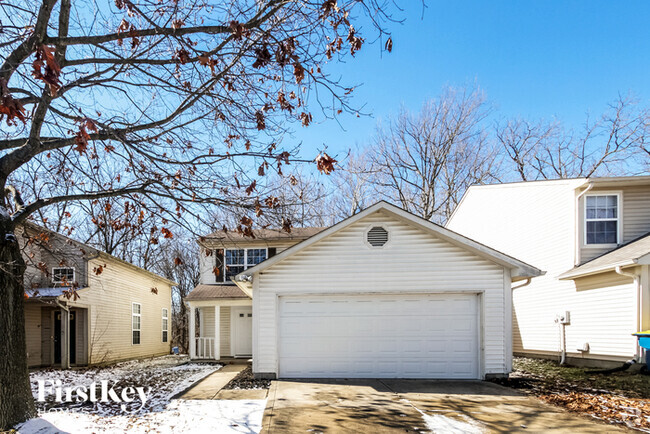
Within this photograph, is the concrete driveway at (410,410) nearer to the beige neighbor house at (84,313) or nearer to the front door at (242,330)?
the front door at (242,330)

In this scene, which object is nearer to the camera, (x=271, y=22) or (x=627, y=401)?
(x=271, y=22)

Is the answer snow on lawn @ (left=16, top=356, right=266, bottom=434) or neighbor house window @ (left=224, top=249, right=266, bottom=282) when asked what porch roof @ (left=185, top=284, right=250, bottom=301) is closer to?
neighbor house window @ (left=224, top=249, right=266, bottom=282)

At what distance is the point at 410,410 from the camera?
269 inches

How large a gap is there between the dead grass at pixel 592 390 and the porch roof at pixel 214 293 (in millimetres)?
9420

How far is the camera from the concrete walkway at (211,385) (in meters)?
8.18

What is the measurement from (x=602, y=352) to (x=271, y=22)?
38.1ft

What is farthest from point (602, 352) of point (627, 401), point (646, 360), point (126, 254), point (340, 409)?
point (126, 254)

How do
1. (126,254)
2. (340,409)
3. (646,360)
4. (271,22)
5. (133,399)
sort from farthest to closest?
(126,254) → (646,360) → (133,399) → (340,409) → (271,22)

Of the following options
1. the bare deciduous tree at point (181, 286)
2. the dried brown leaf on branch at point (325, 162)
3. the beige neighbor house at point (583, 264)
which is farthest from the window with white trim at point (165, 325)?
the dried brown leaf on branch at point (325, 162)

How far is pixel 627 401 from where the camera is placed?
7.33 meters

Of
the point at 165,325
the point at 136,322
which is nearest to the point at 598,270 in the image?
the point at 136,322

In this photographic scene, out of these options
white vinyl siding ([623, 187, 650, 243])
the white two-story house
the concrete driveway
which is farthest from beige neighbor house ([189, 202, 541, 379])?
the white two-story house

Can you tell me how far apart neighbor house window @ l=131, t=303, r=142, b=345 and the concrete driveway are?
12642mm

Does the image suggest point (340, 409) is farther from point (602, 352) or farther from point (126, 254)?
point (126, 254)
